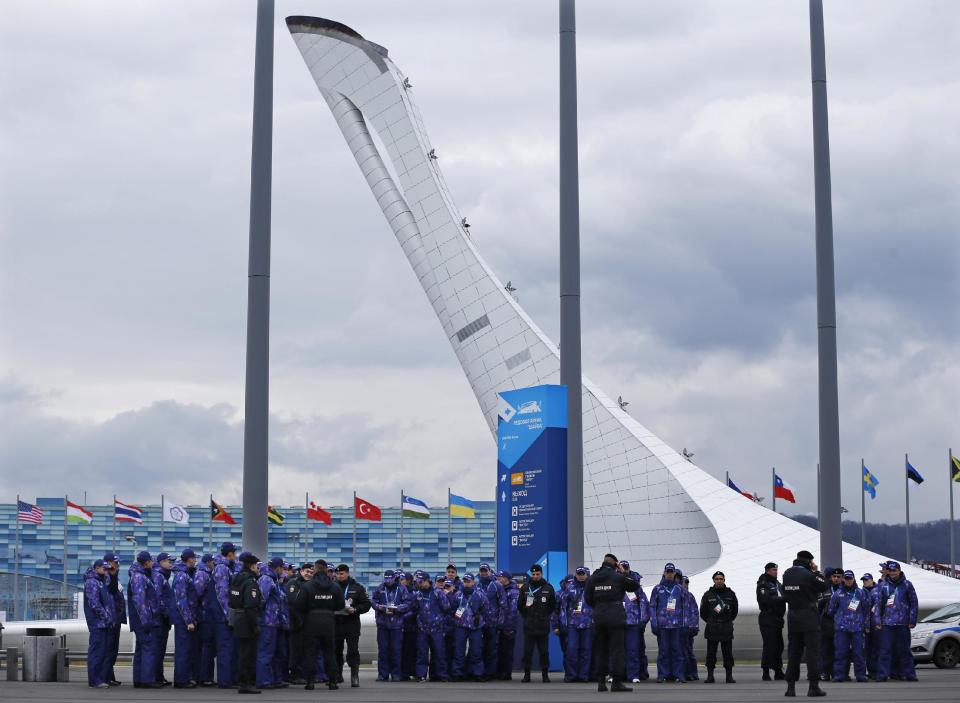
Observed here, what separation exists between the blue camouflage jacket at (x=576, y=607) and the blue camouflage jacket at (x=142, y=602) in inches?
189

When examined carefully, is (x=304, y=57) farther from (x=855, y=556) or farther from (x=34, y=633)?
(x=34, y=633)

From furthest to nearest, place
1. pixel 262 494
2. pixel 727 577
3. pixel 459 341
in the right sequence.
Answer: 1. pixel 459 341
2. pixel 727 577
3. pixel 262 494

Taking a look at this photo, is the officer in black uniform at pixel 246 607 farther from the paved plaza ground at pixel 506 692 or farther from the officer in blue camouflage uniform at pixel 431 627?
the officer in blue camouflage uniform at pixel 431 627

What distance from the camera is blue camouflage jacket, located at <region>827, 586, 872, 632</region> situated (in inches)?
685

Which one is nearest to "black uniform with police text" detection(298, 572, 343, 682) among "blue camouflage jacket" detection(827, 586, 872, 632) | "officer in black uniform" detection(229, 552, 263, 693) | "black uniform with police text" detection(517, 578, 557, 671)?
"officer in black uniform" detection(229, 552, 263, 693)

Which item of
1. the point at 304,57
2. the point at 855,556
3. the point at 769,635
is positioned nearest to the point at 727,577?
the point at 855,556

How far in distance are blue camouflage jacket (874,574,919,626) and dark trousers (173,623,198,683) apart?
26.5 ft

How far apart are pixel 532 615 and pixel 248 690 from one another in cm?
412

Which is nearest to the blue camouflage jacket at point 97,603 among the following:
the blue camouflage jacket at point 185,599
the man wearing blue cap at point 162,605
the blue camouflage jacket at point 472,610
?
the man wearing blue cap at point 162,605

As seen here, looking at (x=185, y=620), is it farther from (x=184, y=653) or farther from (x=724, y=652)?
(x=724, y=652)

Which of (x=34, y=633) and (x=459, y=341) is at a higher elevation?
(x=459, y=341)

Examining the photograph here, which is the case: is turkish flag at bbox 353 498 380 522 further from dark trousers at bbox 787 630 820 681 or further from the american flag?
dark trousers at bbox 787 630 820 681

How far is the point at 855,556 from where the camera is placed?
27.2 m

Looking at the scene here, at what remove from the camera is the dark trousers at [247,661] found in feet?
46.8
